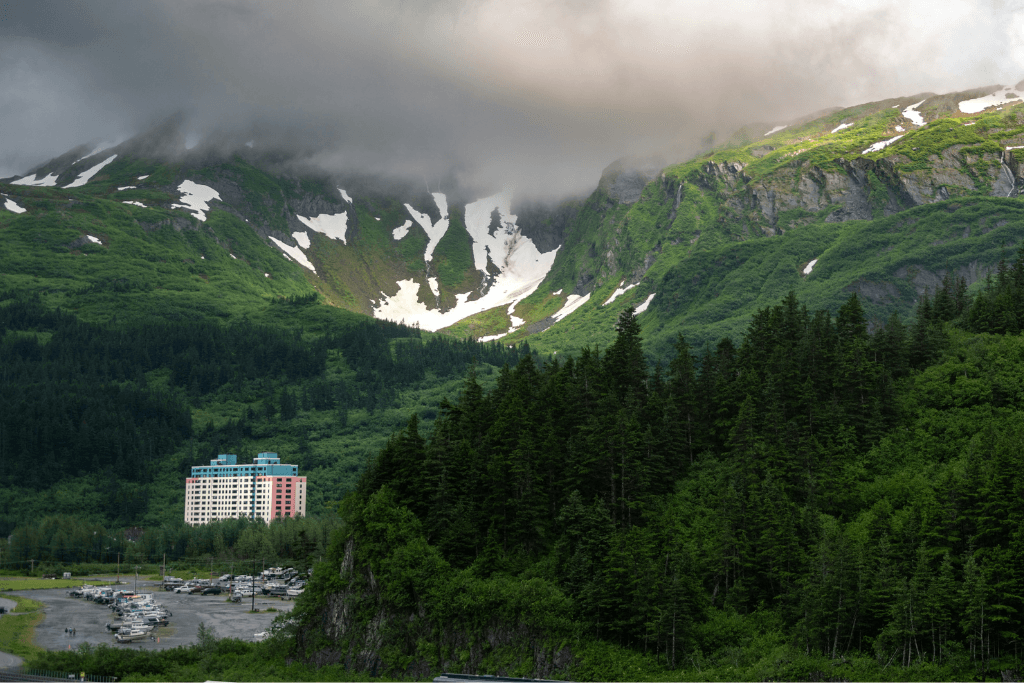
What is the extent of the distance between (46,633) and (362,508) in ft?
197

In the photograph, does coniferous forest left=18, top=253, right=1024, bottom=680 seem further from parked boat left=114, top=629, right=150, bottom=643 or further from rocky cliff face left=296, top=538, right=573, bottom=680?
parked boat left=114, top=629, right=150, bottom=643

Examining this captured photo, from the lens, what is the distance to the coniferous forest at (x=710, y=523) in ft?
201

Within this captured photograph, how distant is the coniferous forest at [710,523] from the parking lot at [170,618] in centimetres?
3386

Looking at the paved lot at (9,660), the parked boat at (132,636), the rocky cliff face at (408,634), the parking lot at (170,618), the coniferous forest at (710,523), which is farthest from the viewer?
the parking lot at (170,618)

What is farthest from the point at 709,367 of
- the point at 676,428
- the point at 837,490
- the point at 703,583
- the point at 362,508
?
the point at 362,508

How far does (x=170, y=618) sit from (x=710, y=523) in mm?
88191

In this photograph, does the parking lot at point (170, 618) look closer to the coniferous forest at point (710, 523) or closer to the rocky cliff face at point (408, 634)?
the coniferous forest at point (710, 523)

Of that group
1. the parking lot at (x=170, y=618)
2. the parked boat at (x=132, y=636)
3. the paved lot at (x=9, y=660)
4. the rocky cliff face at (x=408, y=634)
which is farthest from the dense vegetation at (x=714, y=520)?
the parking lot at (x=170, y=618)

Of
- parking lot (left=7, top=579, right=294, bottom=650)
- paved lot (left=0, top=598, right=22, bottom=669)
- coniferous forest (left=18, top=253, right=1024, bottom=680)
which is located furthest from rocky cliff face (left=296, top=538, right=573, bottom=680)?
parking lot (left=7, top=579, right=294, bottom=650)

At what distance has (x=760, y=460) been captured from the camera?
3086 inches

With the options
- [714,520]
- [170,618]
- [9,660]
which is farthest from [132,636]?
[714,520]

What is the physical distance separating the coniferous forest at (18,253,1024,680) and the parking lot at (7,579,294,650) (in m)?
33.9

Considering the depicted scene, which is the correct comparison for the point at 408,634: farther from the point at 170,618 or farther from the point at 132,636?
the point at 170,618

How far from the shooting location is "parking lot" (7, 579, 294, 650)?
113 metres
